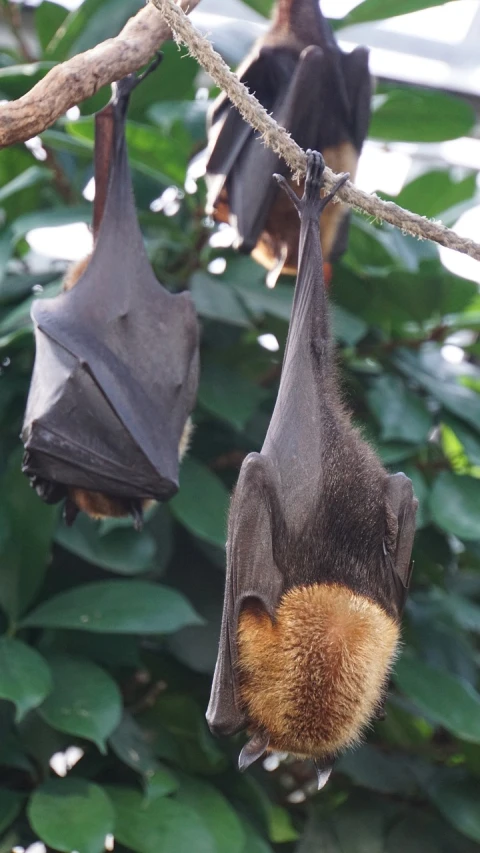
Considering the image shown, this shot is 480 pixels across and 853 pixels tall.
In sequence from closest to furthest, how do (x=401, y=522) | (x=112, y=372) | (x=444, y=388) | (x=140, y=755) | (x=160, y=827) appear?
(x=401, y=522) → (x=112, y=372) → (x=160, y=827) → (x=140, y=755) → (x=444, y=388)

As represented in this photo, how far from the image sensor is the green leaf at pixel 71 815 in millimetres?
1745

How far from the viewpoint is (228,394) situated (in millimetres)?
2324

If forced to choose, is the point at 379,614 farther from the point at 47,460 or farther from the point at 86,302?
the point at 86,302

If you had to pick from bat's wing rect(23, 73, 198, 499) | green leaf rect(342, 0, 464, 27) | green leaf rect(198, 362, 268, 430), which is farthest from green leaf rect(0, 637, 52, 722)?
green leaf rect(342, 0, 464, 27)

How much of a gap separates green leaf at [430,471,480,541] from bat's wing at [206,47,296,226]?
2.76ft

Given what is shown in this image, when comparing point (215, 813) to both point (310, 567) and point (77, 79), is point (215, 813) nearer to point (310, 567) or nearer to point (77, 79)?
point (310, 567)

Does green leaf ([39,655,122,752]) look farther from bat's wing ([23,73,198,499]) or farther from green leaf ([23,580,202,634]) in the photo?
bat's wing ([23,73,198,499])

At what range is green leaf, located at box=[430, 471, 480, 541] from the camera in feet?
7.29

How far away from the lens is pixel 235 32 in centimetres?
256

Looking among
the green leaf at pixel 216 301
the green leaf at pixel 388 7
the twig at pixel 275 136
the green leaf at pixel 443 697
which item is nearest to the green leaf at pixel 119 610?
the green leaf at pixel 443 697

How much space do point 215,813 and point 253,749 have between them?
81 centimetres

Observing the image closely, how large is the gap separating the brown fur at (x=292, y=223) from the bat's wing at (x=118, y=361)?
37 centimetres

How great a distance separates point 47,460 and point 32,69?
0.98 m

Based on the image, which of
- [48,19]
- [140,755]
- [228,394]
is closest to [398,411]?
[228,394]
